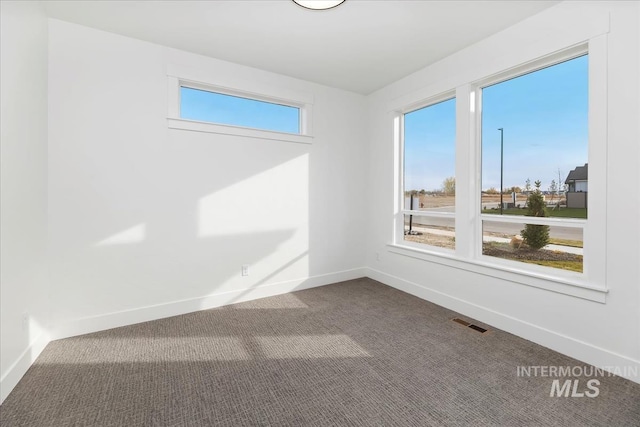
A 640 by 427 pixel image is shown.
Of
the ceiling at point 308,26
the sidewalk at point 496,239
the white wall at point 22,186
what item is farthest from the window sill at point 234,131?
the sidewalk at point 496,239

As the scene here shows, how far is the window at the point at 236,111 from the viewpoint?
3223 mm

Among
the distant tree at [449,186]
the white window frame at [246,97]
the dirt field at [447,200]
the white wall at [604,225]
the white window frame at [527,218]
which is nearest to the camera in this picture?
the white wall at [604,225]

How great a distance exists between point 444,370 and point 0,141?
315 cm

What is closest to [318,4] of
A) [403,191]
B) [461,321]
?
[403,191]

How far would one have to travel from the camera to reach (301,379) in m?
2.02

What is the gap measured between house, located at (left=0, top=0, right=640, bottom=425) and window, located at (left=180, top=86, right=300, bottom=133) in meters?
0.08

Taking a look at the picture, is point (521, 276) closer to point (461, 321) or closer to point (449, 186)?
point (461, 321)

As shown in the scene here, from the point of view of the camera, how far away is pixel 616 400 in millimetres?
1796

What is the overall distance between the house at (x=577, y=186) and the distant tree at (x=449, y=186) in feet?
3.35

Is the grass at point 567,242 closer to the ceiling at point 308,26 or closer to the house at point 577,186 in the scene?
the house at point 577,186

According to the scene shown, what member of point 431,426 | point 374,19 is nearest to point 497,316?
point 431,426

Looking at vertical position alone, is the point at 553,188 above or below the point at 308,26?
below

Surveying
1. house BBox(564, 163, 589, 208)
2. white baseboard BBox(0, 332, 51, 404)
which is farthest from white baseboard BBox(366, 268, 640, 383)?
white baseboard BBox(0, 332, 51, 404)

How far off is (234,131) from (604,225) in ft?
11.0
